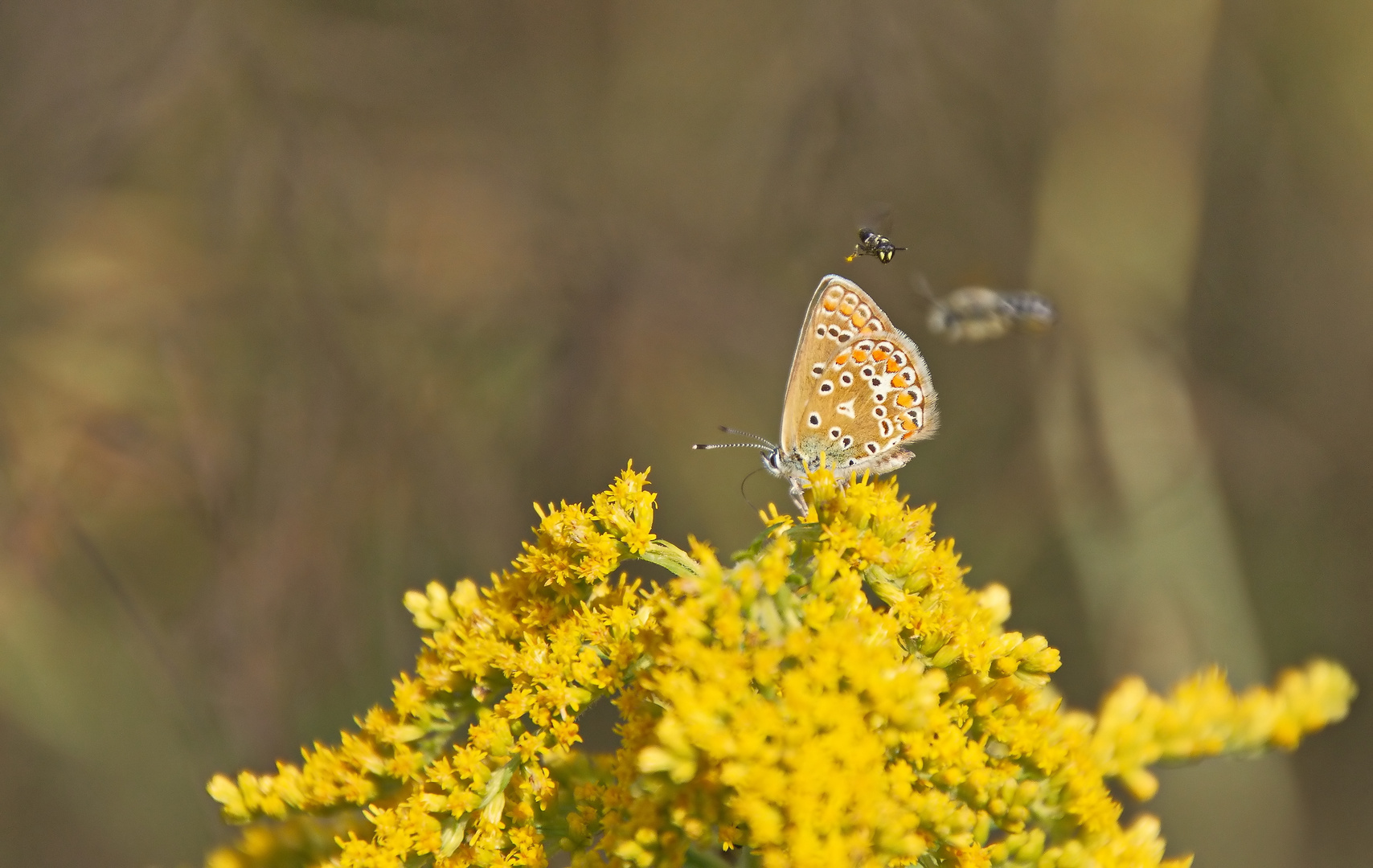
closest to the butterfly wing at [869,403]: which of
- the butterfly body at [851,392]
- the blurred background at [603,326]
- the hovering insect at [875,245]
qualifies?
the butterfly body at [851,392]

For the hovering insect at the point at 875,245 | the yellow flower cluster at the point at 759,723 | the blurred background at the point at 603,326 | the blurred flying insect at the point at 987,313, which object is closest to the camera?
the yellow flower cluster at the point at 759,723

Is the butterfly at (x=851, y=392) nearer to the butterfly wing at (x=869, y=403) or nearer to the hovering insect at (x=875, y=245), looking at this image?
the butterfly wing at (x=869, y=403)

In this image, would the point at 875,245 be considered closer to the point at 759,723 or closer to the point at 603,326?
the point at 603,326

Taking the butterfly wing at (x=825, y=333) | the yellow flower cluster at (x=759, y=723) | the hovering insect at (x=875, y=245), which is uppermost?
the hovering insect at (x=875, y=245)

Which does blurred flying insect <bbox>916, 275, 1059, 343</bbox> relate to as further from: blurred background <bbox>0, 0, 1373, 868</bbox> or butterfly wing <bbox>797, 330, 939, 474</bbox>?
butterfly wing <bbox>797, 330, 939, 474</bbox>

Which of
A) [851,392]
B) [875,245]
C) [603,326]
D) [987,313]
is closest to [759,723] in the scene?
[851,392]

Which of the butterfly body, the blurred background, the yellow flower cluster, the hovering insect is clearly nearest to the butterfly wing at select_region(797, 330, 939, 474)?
the butterfly body
